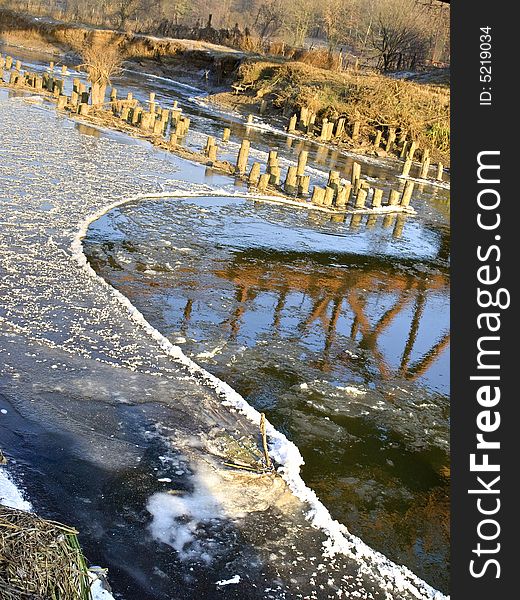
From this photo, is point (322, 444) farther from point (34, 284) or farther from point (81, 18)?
point (81, 18)

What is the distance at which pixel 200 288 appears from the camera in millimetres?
10953

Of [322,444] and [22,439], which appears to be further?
[322,444]

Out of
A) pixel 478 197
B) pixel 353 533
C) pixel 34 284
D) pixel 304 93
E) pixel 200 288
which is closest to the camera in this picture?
pixel 478 197

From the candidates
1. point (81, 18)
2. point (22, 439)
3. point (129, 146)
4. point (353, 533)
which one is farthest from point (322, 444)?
point (81, 18)

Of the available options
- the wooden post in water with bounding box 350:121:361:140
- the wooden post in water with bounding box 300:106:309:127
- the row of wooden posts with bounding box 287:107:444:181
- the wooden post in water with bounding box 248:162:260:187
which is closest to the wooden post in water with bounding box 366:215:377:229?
the wooden post in water with bounding box 248:162:260:187

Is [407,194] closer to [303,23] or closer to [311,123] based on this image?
[311,123]

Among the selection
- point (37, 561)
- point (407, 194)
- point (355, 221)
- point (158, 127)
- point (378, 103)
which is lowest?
point (37, 561)

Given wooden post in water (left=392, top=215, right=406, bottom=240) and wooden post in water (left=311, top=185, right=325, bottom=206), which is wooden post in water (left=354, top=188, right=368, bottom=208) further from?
wooden post in water (left=311, top=185, right=325, bottom=206)

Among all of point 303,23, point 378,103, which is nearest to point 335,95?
point 378,103

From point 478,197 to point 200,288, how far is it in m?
8.25

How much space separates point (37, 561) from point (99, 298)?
6.71m

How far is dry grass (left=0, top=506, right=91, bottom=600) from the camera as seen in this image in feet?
10.5

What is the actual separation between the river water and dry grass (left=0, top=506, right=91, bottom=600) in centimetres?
309

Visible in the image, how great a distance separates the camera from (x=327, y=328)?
10.3 m
